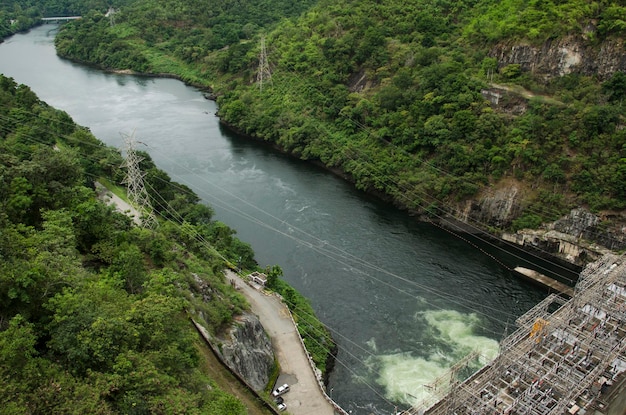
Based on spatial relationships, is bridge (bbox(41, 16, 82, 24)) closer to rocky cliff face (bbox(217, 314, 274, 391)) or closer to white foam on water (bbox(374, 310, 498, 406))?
rocky cliff face (bbox(217, 314, 274, 391))

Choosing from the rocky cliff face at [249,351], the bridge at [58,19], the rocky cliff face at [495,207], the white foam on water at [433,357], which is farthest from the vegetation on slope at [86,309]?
the bridge at [58,19]

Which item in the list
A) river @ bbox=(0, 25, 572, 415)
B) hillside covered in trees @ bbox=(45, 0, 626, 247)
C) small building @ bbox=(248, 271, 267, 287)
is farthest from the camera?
hillside covered in trees @ bbox=(45, 0, 626, 247)

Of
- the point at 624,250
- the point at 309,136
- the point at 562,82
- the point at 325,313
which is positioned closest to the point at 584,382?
the point at 325,313

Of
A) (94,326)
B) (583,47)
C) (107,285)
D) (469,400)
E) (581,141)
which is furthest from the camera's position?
(583,47)

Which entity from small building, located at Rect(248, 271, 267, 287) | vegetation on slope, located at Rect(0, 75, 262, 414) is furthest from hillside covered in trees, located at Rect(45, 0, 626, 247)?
vegetation on slope, located at Rect(0, 75, 262, 414)

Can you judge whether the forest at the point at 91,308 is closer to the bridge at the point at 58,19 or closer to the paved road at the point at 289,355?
the paved road at the point at 289,355

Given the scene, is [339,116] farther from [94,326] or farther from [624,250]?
[94,326]
